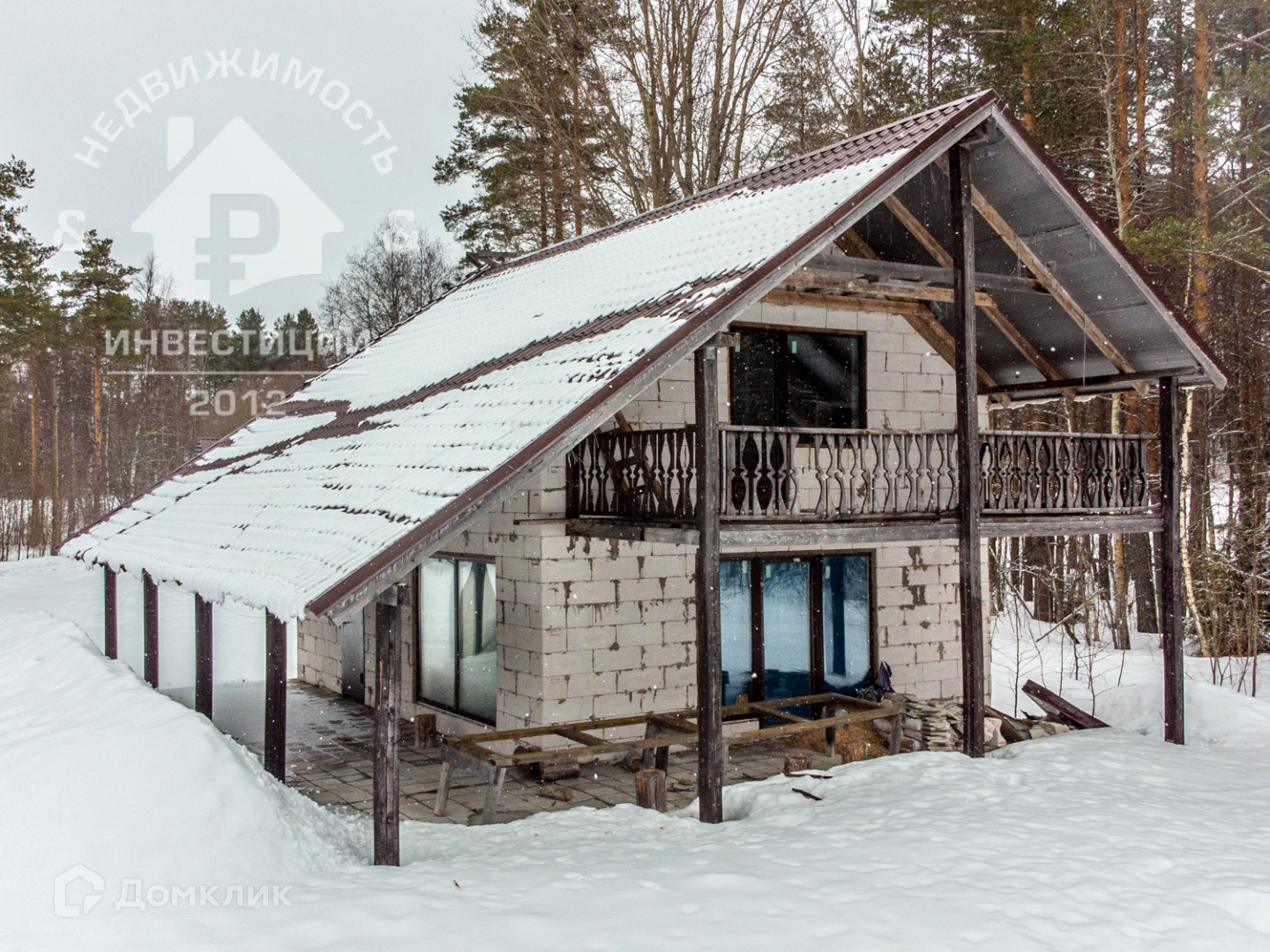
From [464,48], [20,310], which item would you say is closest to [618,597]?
[464,48]

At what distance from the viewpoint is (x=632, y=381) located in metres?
6.69

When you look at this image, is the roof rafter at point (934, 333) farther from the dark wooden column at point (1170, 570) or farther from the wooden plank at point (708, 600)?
the wooden plank at point (708, 600)

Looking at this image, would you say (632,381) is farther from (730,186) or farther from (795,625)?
(795,625)

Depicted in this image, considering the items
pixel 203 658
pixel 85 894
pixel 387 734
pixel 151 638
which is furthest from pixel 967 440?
pixel 151 638

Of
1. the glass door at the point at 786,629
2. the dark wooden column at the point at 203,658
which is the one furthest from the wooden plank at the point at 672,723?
the dark wooden column at the point at 203,658

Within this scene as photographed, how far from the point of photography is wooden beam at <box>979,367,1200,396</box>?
10.9 metres

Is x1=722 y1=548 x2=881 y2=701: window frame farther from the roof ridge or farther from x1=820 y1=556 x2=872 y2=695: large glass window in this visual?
the roof ridge

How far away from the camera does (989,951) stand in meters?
5.17

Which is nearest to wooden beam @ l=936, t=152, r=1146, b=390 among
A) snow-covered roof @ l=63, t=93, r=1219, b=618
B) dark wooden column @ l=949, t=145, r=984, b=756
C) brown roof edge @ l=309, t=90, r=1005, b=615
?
dark wooden column @ l=949, t=145, r=984, b=756

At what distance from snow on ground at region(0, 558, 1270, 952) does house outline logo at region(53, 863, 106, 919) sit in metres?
0.04

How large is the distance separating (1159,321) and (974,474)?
3019mm

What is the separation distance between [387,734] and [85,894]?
1809 millimetres

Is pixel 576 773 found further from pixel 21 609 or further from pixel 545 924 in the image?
pixel 21 609

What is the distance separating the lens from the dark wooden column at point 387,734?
630 centimetres
